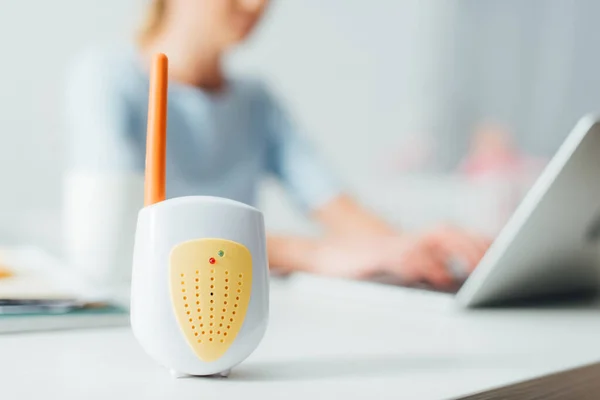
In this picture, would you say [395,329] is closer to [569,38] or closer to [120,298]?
[120,298]

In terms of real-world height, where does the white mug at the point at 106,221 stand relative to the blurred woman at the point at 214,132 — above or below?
below

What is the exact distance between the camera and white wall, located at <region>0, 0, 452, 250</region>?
48.1 inches

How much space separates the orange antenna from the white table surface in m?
0.10

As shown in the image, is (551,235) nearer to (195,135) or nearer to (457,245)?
(457,245)

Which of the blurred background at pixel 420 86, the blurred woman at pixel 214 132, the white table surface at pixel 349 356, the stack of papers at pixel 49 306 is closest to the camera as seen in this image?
the white table surface at pixel 349 356

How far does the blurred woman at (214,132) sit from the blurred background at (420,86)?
0.08 m

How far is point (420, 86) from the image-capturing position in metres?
2.27

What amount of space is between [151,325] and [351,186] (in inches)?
65.8

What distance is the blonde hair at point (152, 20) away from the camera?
1332 mm

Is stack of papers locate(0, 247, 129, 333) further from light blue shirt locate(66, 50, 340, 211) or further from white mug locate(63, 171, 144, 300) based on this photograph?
light blue shirt locate(66, 50, 340, 211)

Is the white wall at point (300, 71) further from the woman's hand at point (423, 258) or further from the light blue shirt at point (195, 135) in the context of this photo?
the woman's hand at point (423, 258)

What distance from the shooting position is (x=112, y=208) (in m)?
0.80

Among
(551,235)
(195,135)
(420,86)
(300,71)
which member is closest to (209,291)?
(551,235)

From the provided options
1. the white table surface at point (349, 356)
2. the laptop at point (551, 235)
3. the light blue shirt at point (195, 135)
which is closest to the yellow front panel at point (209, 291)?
the white table surface at point (349, 356)
